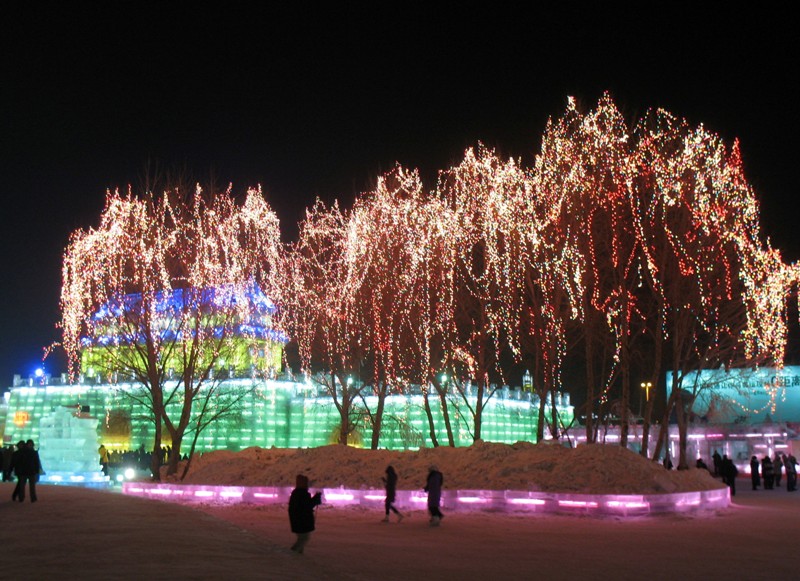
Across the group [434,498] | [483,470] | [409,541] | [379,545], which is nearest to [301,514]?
[379,545]

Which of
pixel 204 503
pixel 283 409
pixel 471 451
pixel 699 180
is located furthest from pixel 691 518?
pixel 283 409

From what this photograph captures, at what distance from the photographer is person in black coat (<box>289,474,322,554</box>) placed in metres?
12.5

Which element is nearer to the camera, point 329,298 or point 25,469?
point 25,469

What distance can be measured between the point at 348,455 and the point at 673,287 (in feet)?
37.4

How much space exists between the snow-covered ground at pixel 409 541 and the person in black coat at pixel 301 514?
33 centimetres

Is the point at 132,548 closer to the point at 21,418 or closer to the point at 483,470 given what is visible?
the point at 483,470

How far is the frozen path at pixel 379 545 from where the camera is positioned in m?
10.5

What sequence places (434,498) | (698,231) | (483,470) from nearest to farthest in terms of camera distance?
1. (434,498)
2. (483,470)
3. (698,231)

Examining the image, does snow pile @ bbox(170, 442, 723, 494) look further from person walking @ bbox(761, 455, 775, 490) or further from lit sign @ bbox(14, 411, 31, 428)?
lit sign @ bbox(14, 411, 31, 428)

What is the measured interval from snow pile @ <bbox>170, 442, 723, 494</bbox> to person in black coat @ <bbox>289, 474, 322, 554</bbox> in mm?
9907

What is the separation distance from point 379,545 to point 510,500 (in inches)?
276

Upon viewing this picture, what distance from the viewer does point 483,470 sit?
23297mm

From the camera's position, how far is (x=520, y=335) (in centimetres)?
3275

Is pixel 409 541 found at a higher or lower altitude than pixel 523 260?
lower
